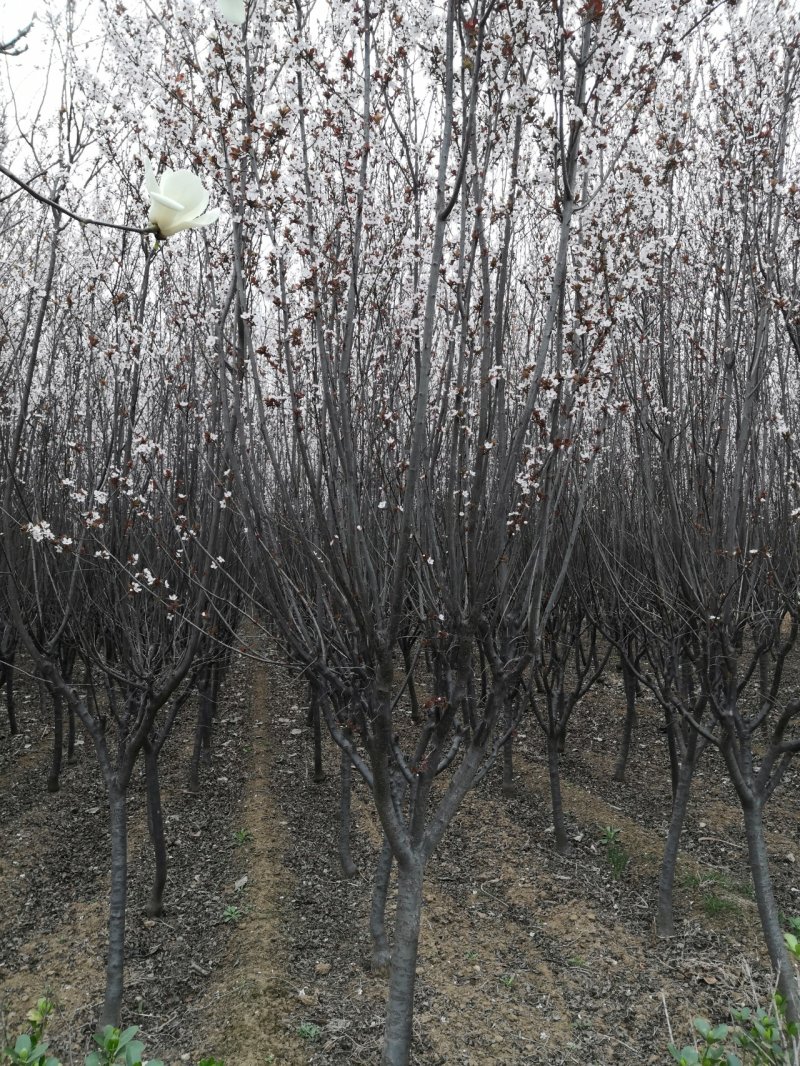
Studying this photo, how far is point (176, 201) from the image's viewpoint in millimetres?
1176

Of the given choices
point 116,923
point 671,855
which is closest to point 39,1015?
point 116,923

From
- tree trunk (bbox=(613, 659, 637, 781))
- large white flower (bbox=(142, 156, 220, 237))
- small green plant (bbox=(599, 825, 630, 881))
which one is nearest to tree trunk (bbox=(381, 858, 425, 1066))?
large white flower (bbox=(142, 156, 220, 237))

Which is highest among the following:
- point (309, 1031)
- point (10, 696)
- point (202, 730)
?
point (10, 696)

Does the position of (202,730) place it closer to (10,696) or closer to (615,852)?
(10,696)

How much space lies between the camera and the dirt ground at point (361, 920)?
441 centimetres

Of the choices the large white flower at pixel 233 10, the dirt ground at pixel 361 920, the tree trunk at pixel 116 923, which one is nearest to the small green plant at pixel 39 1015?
the dirt ground at pixel 361 920

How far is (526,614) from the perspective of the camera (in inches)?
149

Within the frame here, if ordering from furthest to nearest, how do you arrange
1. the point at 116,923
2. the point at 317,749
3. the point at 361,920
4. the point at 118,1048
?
the point at 317,749, the point at 361,920, the point at 116,923, the point at 118,1048

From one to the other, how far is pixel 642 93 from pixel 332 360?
1.80 m

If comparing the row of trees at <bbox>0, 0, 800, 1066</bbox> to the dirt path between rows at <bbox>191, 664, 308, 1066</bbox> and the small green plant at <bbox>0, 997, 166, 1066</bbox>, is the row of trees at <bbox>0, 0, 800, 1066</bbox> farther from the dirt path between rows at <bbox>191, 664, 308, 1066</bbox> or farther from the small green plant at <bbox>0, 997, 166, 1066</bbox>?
the small green plant at <bbox>0, 997, 166, 1066</bbox>

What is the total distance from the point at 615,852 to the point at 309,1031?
3281 millimetres

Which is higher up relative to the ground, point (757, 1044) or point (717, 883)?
point (757, 1044)

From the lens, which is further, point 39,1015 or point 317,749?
point 317,749

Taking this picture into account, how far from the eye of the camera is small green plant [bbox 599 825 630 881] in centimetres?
630
